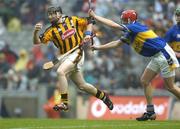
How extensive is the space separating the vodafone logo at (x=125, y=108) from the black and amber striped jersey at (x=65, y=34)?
17.7 ft

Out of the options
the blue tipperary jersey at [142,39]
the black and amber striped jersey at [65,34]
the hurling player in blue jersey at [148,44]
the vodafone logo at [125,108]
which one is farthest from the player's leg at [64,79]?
the vodafone logo at [125,108]

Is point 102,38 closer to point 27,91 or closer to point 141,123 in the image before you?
point 27,91

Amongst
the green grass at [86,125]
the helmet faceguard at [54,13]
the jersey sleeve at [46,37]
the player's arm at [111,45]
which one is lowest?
the green grass at [86,125]

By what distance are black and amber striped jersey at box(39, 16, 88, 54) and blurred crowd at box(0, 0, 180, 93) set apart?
535 centimetres

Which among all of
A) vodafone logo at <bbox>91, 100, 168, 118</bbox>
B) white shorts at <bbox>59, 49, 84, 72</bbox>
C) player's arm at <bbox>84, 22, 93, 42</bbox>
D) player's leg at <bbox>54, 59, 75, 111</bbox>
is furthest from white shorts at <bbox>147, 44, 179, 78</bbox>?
vodafone logo at <bbox>91, 100, 168, 118</bbox>

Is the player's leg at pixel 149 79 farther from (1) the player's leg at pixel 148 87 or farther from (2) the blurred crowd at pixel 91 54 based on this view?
(2) the blurred crowd at pixel 91 54

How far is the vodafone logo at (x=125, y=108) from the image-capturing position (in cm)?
1973

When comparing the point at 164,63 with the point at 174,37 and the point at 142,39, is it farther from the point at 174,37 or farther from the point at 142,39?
the point at 174,37

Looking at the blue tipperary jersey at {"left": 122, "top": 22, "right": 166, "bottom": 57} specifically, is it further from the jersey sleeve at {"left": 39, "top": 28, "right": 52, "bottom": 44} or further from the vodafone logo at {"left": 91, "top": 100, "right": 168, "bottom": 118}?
the vodafone logo at {"left": 91, "top": 100, "right": 168, "bottom": 118}

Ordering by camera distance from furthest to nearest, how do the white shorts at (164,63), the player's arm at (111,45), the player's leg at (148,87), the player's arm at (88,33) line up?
the player's arm at (88,33)
the player's leg at (148,87)
the player's arm at (111,45)
the white shorts at (164,63)

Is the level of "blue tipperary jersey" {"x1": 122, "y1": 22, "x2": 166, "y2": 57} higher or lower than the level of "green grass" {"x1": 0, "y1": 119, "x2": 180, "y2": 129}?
higher

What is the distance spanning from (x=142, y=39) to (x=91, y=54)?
28.8ft

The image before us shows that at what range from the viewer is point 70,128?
12.6 metres

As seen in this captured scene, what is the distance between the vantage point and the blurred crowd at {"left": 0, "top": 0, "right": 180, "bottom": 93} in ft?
70.7
